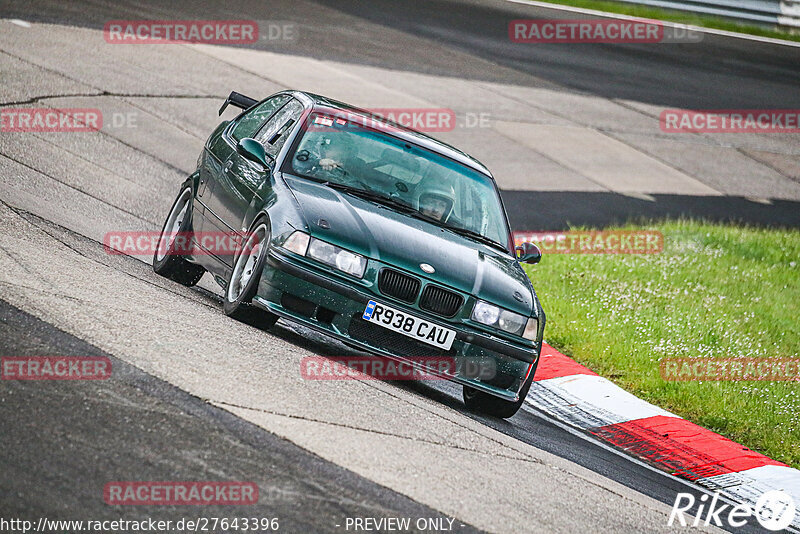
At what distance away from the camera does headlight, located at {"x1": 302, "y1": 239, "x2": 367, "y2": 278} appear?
22.9 feet

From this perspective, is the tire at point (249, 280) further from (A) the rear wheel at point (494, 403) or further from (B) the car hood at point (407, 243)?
(A) the rear wheel at point (494, 403)

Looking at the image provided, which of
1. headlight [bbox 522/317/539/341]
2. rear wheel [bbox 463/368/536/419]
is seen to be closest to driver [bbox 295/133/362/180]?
headlight [bbox 522/317/539/341]

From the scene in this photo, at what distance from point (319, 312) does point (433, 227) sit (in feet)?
3.92

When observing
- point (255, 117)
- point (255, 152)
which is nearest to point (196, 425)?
point (255, 152)

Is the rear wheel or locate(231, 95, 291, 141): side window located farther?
locate(231, 95, 291, 141): side window

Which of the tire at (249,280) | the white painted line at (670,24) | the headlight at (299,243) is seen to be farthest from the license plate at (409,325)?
the white painted line at (670,24)

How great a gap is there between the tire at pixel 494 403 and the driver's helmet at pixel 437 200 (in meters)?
1.25

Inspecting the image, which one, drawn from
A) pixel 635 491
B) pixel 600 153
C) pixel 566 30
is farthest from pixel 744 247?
pixel 566 30

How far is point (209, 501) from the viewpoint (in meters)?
4.54

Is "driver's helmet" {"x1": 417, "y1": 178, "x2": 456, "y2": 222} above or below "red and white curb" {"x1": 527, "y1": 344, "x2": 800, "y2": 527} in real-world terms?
above

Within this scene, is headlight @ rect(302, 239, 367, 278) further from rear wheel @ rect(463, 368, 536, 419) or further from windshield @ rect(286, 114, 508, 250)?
rear wheel @ rect(463, 368, 536, 419)

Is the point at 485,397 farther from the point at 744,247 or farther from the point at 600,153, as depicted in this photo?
the point at 600,153

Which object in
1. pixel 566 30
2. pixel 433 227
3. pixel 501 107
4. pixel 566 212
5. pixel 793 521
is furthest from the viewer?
pixel 566 30

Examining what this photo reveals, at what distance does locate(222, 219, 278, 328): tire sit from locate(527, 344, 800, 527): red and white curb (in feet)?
8.15
